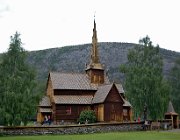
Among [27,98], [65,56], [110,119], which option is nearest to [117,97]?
[110,119]

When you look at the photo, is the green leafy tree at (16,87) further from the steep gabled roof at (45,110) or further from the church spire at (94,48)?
the church spire at (94,48)

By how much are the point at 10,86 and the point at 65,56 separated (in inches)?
5225

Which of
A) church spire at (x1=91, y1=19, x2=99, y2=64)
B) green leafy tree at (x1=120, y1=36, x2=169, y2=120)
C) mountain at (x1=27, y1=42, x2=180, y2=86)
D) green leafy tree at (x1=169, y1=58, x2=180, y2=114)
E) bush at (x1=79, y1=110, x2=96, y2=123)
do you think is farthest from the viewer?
mountain at (x1=27, y1=42, x2=180, y2=86)

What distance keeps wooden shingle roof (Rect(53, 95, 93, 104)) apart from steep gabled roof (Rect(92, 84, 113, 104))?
1.23 metres

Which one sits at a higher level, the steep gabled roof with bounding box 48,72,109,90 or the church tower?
the church tower

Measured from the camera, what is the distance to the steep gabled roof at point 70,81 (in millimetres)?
61237

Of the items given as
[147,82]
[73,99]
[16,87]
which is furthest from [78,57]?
[16,87]

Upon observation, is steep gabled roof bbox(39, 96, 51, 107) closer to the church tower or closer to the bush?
the bush

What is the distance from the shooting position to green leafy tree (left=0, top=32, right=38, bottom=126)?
143ft

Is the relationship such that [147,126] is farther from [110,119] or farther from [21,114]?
[21,114]

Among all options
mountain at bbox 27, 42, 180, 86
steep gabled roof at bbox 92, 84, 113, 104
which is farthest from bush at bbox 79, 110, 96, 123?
mountain at bbox 27, 42, 180, 86

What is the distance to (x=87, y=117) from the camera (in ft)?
191

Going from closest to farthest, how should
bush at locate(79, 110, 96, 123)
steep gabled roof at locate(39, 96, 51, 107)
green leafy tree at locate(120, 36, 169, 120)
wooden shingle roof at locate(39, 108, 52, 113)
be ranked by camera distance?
green leafy tree at locate(120, 36, 169, 120)
bush at locate(79, 110, 96, 123)
wooden shingle roof at locate(39, 108, 52, 113)
steep gabled roof at locate(39, 96, 51, 107)

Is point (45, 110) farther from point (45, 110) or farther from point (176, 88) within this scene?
point (176, 88)
